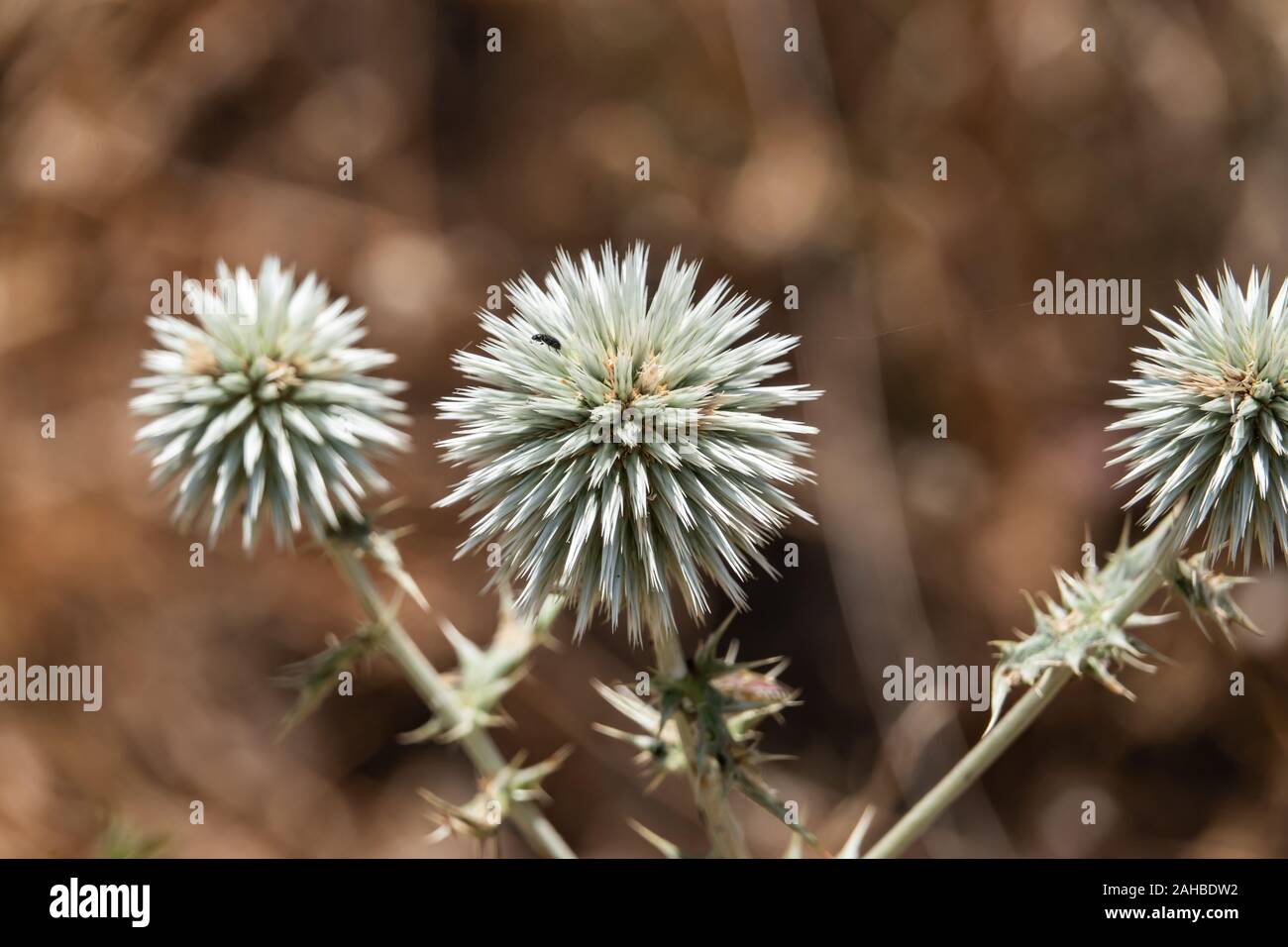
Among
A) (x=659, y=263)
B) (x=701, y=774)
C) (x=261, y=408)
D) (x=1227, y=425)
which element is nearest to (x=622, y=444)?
(x=701, y=774)

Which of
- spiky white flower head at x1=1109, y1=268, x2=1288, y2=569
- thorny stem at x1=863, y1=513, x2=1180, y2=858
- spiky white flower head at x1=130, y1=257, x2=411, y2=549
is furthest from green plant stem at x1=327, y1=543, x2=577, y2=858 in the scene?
spiky white flower head at x1=1109, y1=268, x2=1288, y2=569

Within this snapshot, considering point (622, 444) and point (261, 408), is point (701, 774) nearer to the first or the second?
point (622, 444)

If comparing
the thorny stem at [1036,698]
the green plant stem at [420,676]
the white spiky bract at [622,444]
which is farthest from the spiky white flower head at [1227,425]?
the green plant stem at [420,676]

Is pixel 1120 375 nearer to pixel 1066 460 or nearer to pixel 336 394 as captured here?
pixel 1066 460

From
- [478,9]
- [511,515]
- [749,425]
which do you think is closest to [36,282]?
[478,9]

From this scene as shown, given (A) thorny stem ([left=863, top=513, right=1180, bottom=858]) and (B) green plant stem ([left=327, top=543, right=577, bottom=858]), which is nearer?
(A) thorny stem ([left=863, top=513, right=1180, bottom=858])

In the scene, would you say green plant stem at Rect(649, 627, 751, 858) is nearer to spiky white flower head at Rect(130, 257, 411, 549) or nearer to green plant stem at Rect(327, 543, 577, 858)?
green plant stem at Rect(327, 543, 577, 858)

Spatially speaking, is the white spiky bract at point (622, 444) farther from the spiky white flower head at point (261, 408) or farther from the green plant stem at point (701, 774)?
the spiky white flower head at point (261, 408)
